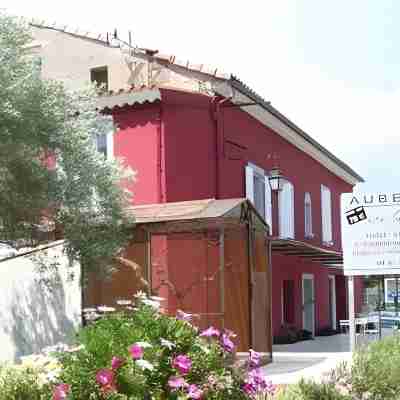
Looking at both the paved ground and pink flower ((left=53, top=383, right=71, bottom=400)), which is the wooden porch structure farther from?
pink flower ((left=53, top=383, right=71, bottom=400))

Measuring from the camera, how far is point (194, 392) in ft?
16.0

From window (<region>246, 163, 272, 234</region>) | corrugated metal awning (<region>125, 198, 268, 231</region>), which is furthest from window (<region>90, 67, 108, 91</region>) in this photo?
corrugated metal awning (<region>125, 198, 268, 231</region>)

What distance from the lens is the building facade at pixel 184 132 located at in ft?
49.4

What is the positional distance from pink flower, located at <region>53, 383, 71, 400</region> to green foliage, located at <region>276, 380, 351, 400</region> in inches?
86.9

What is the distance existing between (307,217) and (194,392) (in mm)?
18826

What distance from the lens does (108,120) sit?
41.5 feet

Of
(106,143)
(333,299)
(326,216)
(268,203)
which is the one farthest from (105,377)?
(333,299)

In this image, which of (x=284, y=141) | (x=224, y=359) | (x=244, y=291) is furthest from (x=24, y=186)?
(x=284, y=141)

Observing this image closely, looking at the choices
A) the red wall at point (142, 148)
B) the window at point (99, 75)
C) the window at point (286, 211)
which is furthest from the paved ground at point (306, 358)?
the window at point (99, 75)

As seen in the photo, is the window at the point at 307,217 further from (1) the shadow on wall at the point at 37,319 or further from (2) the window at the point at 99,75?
(1) the shadow on wall at the point at 37,319

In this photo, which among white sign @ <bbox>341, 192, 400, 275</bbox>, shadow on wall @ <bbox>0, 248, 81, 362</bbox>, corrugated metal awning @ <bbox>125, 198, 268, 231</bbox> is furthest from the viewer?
shadow on wall @ <bbox>0, 248, 81, 362</bbox>

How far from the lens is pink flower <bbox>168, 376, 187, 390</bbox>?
4847mm

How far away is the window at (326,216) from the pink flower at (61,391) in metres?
20.6

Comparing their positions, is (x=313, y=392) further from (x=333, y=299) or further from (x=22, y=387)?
(x=333, y=299)
